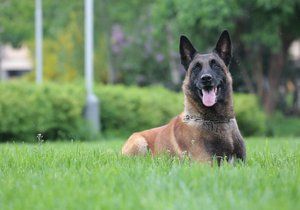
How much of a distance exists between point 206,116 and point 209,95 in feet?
0.78

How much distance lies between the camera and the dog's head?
7.80 meters

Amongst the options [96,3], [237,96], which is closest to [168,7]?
[237,96]

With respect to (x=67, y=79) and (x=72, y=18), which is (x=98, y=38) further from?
(x=67, y=79)

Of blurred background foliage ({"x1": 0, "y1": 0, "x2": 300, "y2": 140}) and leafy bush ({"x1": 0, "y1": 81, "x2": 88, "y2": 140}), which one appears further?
blurred background foliage ({"x1": 0, "y1": 0, "x2": 300, "y2": 140})

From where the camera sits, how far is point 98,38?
118 feet

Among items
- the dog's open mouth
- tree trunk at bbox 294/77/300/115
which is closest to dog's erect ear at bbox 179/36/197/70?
the dog's open mouth

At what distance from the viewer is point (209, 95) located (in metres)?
7.83

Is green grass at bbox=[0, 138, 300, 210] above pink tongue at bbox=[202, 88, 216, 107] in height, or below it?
below

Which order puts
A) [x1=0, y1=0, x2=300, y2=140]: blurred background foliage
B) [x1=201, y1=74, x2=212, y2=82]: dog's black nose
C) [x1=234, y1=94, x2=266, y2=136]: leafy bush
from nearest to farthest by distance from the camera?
[x1=201, y1=74, x2=212, y2=82]: dog's black nose < [x1=234, y1=94, x2=266, y2=136]: leafy bush < [x1=0, y1=0, x2=300, y2=140]: blurred background foliage

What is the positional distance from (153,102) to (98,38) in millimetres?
14676

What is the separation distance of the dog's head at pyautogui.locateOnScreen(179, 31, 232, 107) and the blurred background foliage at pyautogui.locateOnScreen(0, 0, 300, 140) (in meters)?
13.4

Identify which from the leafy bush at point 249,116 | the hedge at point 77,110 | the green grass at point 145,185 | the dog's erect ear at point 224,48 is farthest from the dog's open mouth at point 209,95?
the leafy bush at point 249,116

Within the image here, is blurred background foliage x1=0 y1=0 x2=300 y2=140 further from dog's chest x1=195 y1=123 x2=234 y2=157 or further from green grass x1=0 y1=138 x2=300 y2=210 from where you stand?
green grass x1=0 y1=138 x2=300 y2=210

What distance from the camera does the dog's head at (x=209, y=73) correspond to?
7.80 m
